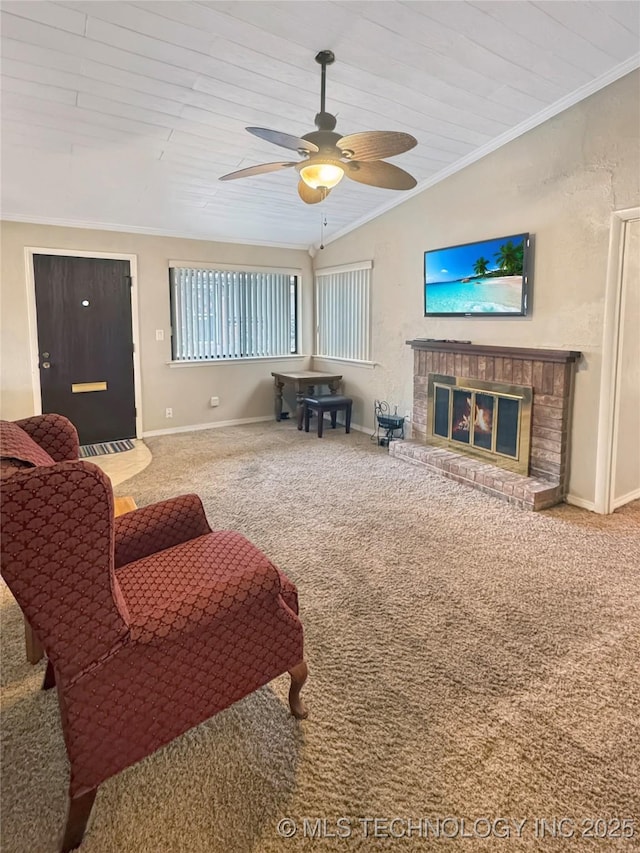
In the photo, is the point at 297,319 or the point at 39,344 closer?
the point at 39,344

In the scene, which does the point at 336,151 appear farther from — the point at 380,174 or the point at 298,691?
the point at 298,691

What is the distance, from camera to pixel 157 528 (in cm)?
194

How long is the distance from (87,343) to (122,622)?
485 centimetres

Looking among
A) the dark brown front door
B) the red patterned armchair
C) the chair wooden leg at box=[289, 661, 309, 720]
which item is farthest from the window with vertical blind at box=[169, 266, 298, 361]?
the chair wooden leg at box=[289, 661, 309, 720]

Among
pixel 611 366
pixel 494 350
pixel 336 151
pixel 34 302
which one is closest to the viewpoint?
pixel 336 151

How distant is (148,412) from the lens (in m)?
5.97

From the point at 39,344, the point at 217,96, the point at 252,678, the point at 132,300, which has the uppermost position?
the point at 217,96

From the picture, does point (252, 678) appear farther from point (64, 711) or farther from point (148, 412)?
point (148, 412)

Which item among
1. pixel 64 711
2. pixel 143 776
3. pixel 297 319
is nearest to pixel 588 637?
pixel 143 776

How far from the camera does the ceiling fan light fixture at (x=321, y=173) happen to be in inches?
104

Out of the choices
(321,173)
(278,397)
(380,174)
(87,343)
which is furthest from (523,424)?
(87,343)

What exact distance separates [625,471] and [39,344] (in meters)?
5.52

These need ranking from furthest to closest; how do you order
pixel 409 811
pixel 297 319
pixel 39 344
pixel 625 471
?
pixel 297 319
pixel 39 344
pixel 625 471
pixel 409 811

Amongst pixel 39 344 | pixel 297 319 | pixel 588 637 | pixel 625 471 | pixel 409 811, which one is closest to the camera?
pixel 409 811
